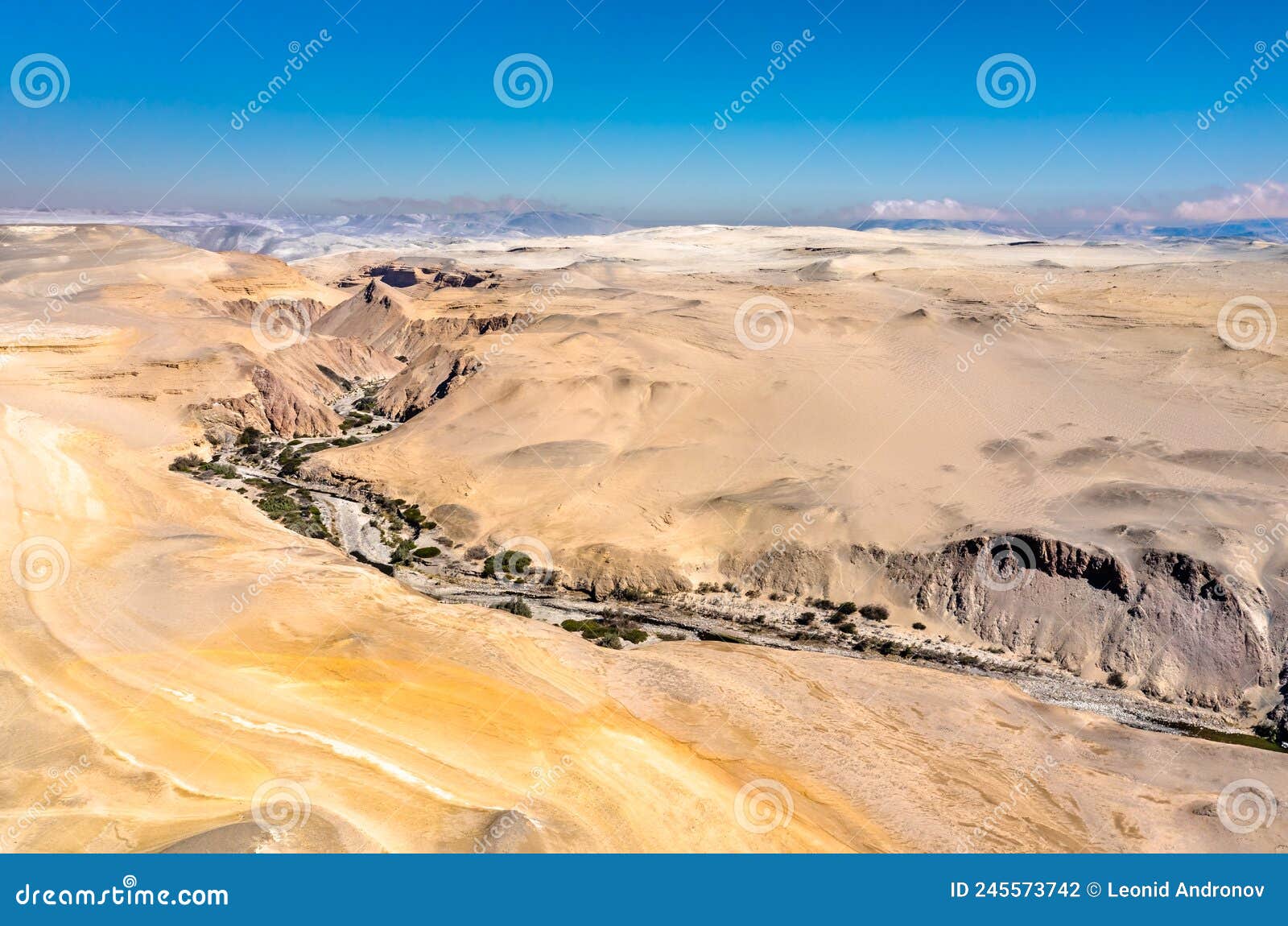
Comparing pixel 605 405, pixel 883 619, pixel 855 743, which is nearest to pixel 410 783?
pixel 855 743

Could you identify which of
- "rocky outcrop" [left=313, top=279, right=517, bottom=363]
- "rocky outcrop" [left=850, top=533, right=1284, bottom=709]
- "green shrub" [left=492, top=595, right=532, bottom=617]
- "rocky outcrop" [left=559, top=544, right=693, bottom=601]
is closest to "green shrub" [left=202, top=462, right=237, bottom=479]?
"rocky outcrop" [left=559, top=544, right=693, bottom=601]

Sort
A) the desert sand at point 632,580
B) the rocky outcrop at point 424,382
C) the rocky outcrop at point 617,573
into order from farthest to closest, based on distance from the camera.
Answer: the rocky outcrop at point 424,382 < the rocky outcrop at point 617,573 < the desert sand at point 632,580

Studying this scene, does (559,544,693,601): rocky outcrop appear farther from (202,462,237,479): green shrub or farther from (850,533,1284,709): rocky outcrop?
(202,462,237,479): green shrub

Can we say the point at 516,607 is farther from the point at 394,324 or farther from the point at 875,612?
the point at 394,324

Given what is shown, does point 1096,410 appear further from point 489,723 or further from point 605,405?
point 489,723

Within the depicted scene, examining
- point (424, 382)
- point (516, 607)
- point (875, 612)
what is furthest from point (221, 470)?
point (875, 612)

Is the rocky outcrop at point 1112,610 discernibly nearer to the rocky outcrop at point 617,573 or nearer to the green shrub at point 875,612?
the green shrub at point 875,612

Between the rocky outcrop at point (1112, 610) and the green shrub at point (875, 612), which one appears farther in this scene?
the green shrub at point (875, 612)

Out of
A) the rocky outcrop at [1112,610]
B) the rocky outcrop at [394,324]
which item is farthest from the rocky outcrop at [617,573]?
the rocky outcrop at [394,324]
